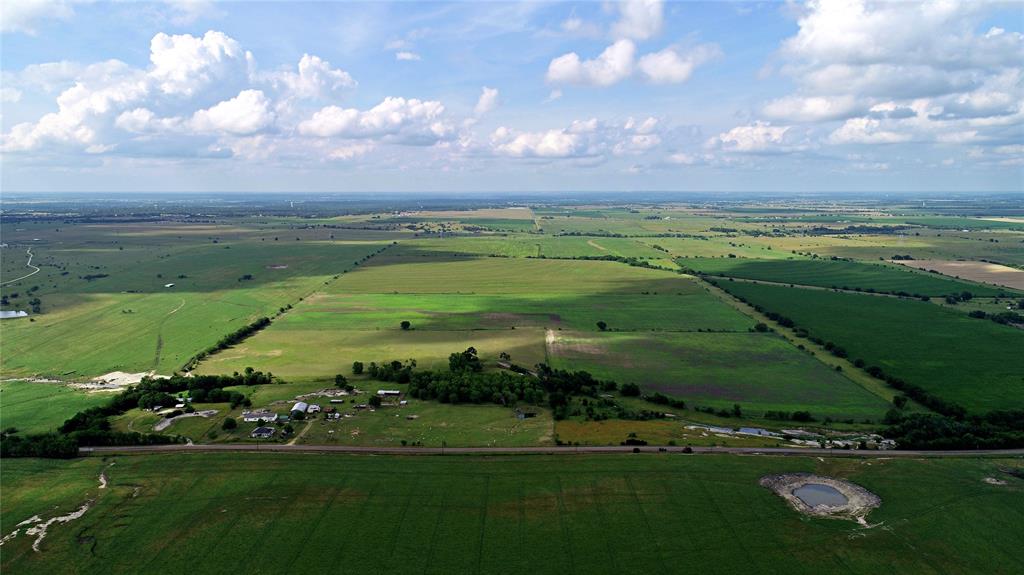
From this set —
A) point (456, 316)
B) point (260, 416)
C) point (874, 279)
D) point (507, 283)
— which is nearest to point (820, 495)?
point (260, 416)

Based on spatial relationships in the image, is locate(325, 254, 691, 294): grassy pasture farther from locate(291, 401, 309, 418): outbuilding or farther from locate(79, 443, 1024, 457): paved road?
locate(79, 443, 1024, 457): paved road

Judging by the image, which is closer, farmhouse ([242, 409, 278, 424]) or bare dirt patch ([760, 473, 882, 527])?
bare dirt patch ([760, 473, 882, 527])

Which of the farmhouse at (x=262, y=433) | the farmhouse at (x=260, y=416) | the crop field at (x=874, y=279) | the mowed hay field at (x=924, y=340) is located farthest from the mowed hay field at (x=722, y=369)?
the crop field at (x=874, y=279)

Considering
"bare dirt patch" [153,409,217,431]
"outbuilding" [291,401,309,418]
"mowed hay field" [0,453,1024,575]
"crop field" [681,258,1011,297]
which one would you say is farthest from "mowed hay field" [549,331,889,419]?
"crop field" [681,258,1011,297]

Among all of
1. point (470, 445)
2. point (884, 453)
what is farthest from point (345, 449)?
point (884, 453)

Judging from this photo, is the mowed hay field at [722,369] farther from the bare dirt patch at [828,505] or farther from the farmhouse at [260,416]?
the farmhouse at [260,416]

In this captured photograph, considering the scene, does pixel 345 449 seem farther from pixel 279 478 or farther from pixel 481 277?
pixel 481 277

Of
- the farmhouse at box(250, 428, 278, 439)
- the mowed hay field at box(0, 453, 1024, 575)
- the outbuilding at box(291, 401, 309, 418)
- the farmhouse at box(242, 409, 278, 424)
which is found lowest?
the mowed hay field at box(0, 453, 1024, 575)
